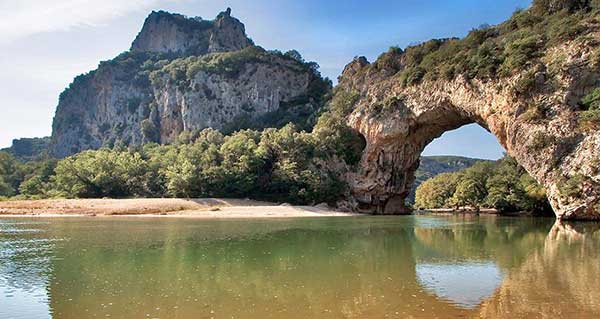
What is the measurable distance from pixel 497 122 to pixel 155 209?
3948 centimetres

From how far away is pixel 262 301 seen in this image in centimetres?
1116

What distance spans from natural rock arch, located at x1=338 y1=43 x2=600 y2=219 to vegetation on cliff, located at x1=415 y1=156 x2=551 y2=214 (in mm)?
11878

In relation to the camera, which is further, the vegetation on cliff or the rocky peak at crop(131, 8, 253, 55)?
the rocky peak at crop(131, 8, 253, 55)

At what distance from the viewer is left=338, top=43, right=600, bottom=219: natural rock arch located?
4012 centimetres

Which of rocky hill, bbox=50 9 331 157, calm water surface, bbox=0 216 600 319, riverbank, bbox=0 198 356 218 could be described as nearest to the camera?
calm water surface, bbox=0 216 600 319

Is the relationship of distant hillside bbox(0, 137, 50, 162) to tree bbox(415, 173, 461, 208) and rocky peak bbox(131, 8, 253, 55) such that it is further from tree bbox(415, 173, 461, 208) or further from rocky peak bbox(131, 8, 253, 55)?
tree bbox(415, 173, 461, 208)

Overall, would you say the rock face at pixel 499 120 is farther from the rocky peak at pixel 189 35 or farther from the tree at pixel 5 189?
the rocky peak at pixel 189 35

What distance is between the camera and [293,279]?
548 inches

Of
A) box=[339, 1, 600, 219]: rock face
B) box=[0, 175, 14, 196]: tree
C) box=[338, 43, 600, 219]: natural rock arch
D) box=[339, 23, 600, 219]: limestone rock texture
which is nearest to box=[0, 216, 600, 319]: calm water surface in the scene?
box=[339, 23, 600, 219]: limestone rock texture

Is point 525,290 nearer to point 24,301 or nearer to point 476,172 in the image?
point 24,301

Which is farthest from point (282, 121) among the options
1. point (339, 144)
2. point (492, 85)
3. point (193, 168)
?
point (492, 85)

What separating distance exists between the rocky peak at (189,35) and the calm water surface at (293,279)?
413 feet

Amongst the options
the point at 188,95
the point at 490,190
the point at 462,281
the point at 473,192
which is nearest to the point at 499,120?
the point at 490,190

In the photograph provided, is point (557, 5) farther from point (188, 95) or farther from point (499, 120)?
point (188, 95)
